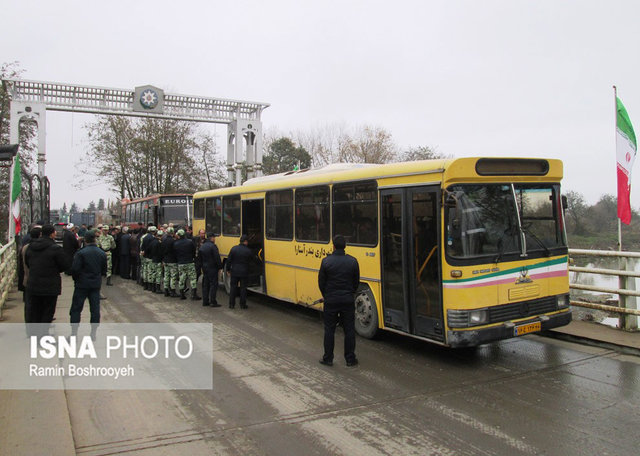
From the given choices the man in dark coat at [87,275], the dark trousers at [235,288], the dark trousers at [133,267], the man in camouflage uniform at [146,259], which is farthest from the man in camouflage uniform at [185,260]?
the dark trousers at [133,267]

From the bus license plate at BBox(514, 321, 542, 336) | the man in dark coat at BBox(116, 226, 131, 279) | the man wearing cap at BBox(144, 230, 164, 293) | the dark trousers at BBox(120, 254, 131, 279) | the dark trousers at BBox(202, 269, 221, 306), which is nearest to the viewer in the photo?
the bus license plate at BBox(514, 321, 542, 336)

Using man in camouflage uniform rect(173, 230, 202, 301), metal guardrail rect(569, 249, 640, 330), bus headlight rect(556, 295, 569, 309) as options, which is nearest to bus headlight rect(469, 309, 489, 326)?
bus headlight rect(556, 295, 569, 309)

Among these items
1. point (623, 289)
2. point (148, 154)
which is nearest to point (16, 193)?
point (623, 289)

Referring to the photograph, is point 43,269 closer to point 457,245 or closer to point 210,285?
point 210,285

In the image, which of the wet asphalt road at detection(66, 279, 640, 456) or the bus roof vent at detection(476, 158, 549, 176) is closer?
the wet asphalt road at detection(66, 279, 640, 456)

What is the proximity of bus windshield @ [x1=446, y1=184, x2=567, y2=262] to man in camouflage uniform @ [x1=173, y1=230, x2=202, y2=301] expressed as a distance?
7.72 metres

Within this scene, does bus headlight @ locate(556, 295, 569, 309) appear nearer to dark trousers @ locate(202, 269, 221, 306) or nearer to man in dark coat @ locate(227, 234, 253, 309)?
man in dark coat @ locate(227, 234, 253, 309)

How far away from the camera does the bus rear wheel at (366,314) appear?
26.0 feet

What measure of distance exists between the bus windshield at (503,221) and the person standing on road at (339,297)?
54.1 inches

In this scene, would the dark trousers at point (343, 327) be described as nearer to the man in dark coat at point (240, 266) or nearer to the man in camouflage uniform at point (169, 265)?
the man in dark coat at point (240, 266)

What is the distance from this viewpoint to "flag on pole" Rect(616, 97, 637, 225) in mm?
9633

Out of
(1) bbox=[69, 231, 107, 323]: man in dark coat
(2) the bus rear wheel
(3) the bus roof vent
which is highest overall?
(3) the bus roof vent

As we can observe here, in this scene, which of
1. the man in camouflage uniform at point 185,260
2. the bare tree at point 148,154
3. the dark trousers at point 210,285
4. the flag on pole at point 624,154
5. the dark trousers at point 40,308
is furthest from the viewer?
the bare tree at point 148,154

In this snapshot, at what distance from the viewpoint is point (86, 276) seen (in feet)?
25.5
